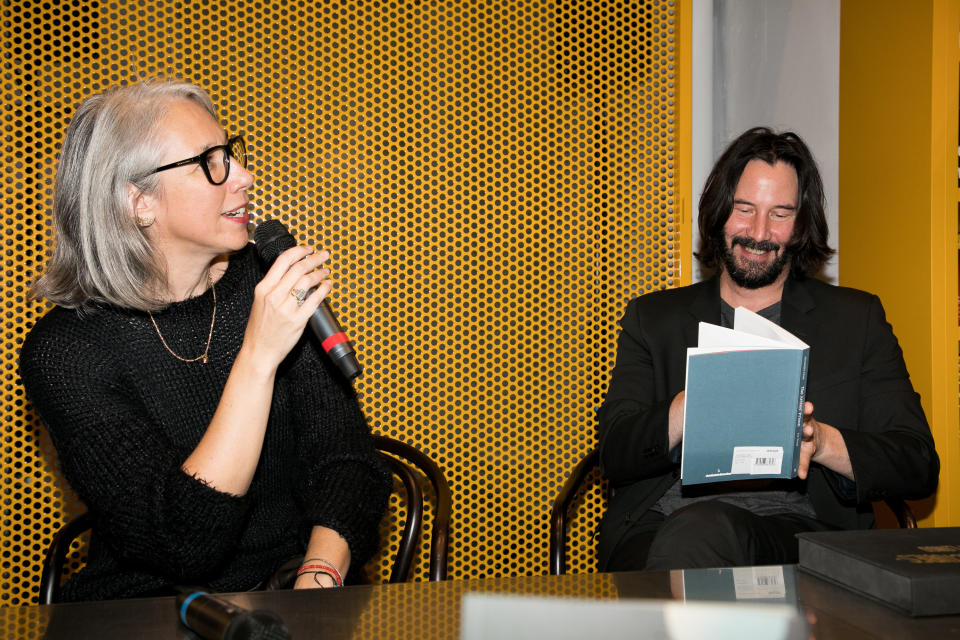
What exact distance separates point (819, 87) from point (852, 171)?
1.23 feet

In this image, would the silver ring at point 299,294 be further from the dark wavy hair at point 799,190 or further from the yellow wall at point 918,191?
the yellow wall at point 918,191

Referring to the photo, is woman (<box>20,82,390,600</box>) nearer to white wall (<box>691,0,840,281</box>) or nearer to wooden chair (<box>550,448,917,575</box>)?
wooden chair (<box>550,448,917,575</box>)

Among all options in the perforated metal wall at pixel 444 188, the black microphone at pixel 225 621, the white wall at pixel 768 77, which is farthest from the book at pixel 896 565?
the white wall at pixel 768 77

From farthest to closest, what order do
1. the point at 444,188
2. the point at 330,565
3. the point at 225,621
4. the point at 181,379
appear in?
1. the point at 444,188
2. the point at 181,379
3. the point at 330,565
4. the point at 225,621

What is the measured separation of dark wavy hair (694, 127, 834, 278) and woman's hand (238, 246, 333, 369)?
4.16 feet

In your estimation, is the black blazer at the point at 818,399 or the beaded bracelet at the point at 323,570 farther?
the black blazer at the point at 818,399

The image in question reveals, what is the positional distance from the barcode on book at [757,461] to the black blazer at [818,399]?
0.92 ft

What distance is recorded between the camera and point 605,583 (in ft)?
3.65

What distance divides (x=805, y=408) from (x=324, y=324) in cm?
102

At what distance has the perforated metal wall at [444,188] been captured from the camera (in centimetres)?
225

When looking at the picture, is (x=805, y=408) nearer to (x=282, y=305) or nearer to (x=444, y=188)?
(x=282, y=305)

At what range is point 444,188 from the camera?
8.21 feet

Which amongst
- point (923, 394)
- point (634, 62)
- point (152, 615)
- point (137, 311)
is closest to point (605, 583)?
point (152, 615)

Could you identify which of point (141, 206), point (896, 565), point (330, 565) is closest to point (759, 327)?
point (896, 565)
